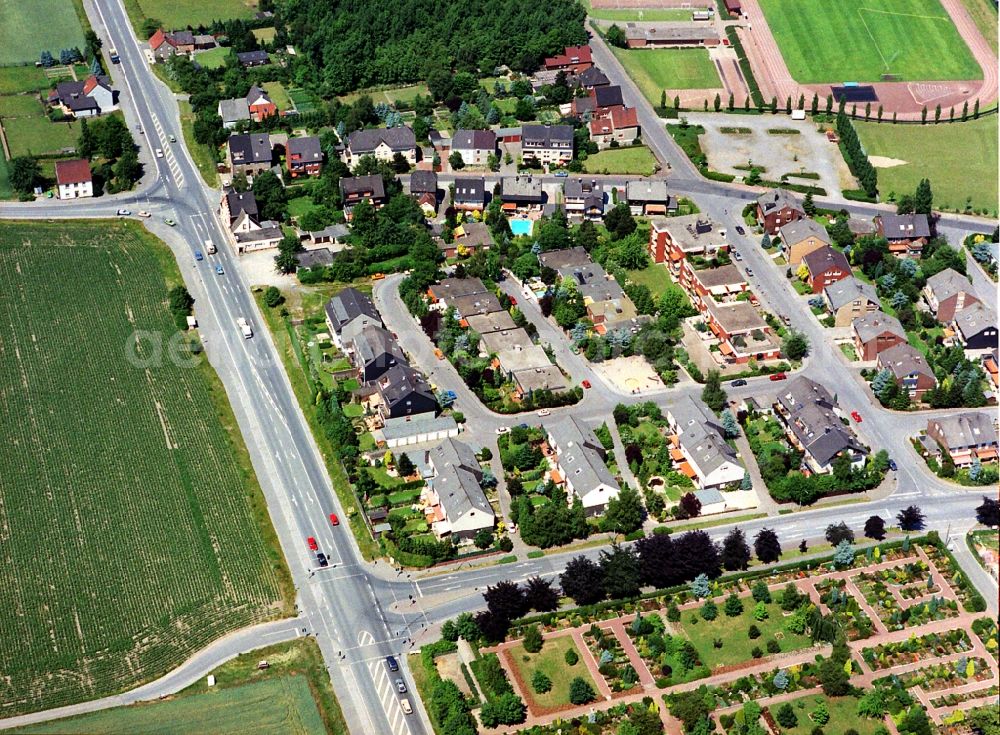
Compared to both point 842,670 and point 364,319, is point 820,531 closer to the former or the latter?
point 842,670

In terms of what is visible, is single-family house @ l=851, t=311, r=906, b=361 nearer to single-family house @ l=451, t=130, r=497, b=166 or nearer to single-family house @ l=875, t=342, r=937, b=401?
single-family house @ l=875, t=342, r=937, b=401

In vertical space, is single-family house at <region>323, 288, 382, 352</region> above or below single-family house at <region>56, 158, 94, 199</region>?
below

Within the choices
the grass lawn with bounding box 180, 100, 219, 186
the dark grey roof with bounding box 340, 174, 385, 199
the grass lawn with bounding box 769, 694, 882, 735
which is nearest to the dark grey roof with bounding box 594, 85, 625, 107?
the dark grey roof with bounding box 340, 174, 385, 199

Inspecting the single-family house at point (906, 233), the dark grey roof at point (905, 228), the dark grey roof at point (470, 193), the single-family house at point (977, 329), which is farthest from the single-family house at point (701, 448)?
the dark grey roof at point (470, 193)

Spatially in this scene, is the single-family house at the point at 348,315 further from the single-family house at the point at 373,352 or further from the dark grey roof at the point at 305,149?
the dark grey roof at the point at 305,149

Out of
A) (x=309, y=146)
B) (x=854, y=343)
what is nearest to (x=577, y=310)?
(x=854, y=343)
